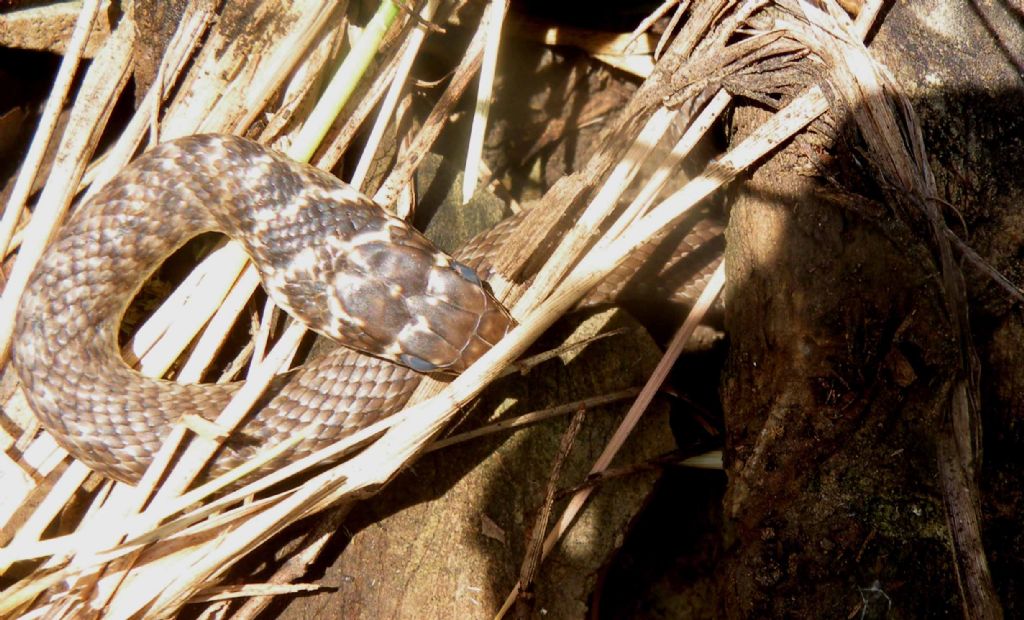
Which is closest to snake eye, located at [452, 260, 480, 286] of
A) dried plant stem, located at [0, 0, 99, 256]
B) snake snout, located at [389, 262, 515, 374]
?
snake snout, located at [389, 262, 515, 374]

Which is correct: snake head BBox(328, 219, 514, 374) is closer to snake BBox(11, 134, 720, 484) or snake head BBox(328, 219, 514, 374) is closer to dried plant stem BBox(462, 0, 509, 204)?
snake BBox(11, 134, 720, 484)

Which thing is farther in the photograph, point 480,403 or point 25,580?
point 480,403

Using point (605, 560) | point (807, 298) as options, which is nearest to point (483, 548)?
point (605, 560)

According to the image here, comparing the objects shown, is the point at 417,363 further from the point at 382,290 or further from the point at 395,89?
the point at 395,89

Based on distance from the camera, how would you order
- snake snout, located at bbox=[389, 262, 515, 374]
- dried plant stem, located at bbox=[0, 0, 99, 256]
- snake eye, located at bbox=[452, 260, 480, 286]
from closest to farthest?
snake snout, located at bbox=[389, 262, 515, 374], snake eye, located at bbox=[452, 260, 480, 286], dried plant stem, located at bbox=[0, 0, 99, 256]

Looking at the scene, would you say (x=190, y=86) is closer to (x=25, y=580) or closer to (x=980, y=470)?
(x=25, y=580)

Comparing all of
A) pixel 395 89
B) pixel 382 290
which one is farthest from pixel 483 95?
pixel 382 290

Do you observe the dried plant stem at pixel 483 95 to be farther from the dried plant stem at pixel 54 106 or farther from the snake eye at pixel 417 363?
the dried plant stem at pixel 54 106
